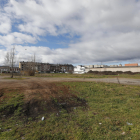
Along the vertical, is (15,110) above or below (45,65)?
below

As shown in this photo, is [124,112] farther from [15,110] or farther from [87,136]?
[15,110]

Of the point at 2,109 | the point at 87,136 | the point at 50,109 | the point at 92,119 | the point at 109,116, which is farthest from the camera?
the point at 50,109

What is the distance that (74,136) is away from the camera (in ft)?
12.3

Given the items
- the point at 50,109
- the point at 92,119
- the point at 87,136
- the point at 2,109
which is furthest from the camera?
the point at 50,109

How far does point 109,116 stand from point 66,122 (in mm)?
2327

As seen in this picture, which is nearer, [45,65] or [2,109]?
[2,109]

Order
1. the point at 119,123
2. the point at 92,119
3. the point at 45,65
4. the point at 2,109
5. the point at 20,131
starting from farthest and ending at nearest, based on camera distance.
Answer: the point at 45,65, the point at 2,109, the point at 92,119, the point at 119,123, the point at 20,131

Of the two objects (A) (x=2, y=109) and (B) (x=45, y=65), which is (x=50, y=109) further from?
(B) (x=45, y=65)

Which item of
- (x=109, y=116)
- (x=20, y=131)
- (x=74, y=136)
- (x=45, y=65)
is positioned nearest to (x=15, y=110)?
(x=20, y=131)

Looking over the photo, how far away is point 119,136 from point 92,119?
1.48 meters

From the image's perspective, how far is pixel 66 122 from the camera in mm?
4832

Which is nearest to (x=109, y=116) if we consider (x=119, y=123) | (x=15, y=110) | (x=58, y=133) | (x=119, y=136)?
(x=119, y=123)

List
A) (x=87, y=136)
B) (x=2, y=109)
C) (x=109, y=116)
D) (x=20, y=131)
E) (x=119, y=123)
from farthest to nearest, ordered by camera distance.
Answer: (x=2, y=109) < (x=109, y=116) < (x=119, y=123) < (x=20, y=131) < (x=87, y=136)

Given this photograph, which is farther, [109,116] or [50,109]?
[50,109]
